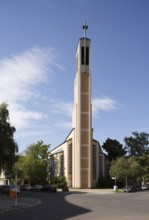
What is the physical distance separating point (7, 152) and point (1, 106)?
585cm

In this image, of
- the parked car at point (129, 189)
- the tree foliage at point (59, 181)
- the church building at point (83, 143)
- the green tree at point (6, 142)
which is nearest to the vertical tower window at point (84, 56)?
the church building at point (83, 143)

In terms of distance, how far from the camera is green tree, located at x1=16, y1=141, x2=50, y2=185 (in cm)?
8106

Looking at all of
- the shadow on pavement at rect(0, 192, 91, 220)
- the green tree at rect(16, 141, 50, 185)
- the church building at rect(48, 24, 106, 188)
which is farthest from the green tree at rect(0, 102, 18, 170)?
the church building at rect(48, 24, 106, 188)

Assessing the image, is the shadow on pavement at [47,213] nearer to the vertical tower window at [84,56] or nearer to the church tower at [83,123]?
the church tower at [83,123]

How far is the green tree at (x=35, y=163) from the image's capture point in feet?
266

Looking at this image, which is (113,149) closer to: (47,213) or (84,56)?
(84,56)

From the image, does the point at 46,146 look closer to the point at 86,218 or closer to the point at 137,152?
the point at 137,152

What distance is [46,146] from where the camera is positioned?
89.2m

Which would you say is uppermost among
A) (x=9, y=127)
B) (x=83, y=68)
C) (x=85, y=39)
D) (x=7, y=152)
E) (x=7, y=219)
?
(x=85, y=39)

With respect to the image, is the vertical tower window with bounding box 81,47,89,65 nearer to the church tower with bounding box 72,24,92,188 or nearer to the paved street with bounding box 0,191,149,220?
the church tower with bounding box 72,24,92,188

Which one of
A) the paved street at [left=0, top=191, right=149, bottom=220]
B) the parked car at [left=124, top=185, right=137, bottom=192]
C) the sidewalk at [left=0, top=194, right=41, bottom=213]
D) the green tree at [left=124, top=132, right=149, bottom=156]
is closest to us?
the paved street at [left=0, top=191, right=149, bottom=220]

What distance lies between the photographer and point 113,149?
9756 cm

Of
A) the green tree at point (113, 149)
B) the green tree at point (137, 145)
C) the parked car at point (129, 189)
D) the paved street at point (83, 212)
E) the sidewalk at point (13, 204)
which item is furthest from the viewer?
the green tree at point (137, 145)

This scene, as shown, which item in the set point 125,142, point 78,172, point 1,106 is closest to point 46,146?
point 78,172
